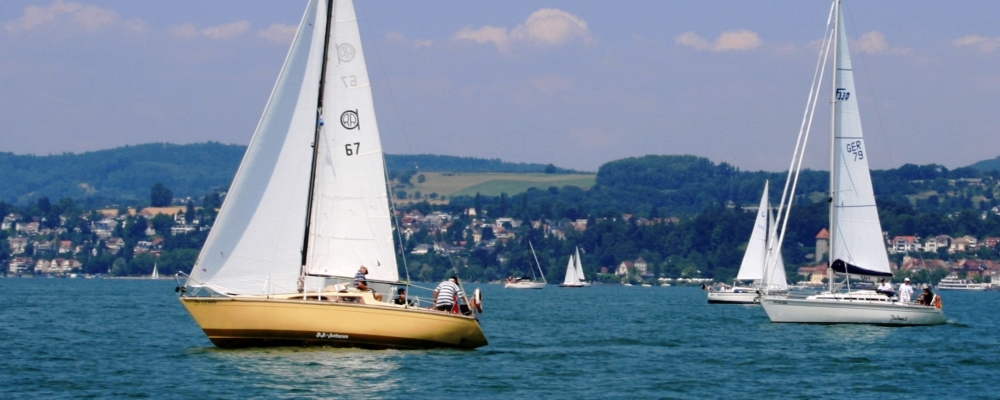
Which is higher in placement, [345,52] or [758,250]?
[345,52]

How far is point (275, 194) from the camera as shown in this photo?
26.3 meters

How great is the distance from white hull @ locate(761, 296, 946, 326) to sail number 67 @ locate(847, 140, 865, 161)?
436 centimetres

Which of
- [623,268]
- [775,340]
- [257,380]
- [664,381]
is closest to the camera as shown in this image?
[257,380]

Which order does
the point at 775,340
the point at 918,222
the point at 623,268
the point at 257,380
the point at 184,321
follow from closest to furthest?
the point at 257,380 → the point at 775,340 → the point at 184,321 → the point at 918,222 → the point at 623,268

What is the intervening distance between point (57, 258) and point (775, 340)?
171520 millimetres

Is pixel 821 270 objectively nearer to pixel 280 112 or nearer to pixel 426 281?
pixel 426 281

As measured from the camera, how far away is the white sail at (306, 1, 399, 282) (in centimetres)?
2645

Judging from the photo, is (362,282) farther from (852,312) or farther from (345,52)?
(852,312)

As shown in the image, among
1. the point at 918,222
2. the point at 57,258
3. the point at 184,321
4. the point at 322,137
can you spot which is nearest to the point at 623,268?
the point at 918,222

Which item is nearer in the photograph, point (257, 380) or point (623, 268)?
point (257, 380)

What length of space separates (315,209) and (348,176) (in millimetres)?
847

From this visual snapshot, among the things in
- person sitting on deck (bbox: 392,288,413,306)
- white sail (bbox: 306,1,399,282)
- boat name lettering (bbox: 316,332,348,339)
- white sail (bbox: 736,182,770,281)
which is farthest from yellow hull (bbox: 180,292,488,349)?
white sail (bbox: 736,182,770,281)

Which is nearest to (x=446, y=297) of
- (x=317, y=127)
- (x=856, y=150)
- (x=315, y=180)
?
(x=315, y=180)

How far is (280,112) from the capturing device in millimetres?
26375
